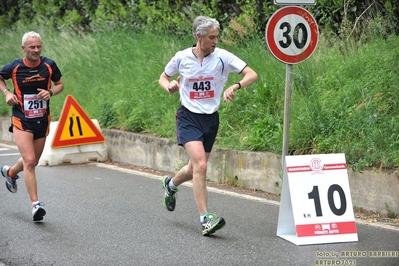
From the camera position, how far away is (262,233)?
8133 millimetres

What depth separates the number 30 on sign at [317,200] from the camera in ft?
25.2

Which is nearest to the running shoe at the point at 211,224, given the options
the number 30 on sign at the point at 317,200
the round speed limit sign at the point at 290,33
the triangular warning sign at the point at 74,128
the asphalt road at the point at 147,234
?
the asphalt road at the point at 147,234

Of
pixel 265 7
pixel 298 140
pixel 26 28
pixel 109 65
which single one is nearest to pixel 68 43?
pixel 109 65

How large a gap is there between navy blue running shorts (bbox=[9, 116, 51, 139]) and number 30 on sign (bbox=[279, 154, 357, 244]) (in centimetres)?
285

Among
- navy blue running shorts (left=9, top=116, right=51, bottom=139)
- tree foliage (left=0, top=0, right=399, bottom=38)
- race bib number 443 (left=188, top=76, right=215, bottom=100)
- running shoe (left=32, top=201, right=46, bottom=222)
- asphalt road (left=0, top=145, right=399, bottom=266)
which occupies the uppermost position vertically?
tree foliage (left=0, top=0, right=399, bottom=38)

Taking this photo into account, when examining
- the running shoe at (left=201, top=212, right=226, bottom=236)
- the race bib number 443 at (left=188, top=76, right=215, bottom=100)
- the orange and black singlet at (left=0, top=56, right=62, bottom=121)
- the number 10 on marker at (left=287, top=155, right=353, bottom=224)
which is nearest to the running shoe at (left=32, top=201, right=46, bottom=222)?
the orange and black singlet at (left=0, top=56, right=62, bottom=121)

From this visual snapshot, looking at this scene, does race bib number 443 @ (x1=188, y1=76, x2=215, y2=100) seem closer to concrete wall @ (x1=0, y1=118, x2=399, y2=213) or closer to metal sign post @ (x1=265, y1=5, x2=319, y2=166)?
metal sign post @ (x1=265, y1=5, x2=319, y2=166)

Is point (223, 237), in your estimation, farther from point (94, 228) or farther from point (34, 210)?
point (34, 210)

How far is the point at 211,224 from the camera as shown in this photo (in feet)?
25.8

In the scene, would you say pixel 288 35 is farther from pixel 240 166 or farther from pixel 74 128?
pixel 74 128

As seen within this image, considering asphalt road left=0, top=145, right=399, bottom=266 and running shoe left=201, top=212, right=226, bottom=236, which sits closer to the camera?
asphalt road left=0, top=145, right=399, bottom=266

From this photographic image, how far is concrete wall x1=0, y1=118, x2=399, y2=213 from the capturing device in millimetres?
8805

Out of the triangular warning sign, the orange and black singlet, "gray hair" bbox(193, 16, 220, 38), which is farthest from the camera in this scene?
the triangular warning sign

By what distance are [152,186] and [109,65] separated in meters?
6.03
